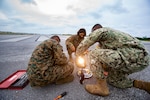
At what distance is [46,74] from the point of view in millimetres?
2152

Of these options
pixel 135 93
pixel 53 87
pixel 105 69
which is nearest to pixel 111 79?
pixel 105 69

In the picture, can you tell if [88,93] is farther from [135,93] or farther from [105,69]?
[135,93]

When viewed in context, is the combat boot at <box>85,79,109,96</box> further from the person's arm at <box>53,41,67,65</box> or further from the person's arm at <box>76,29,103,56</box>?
the person's arm at <box>53,41,67,65</box>

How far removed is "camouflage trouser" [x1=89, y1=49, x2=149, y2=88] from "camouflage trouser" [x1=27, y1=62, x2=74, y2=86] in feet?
2.14

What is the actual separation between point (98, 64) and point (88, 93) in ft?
1.74

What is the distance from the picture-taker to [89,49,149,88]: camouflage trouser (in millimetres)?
1776

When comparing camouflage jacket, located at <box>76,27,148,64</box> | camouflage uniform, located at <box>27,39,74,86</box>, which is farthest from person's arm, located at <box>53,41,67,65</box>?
camouflage jacket, located at <box>76,27,148,64</box>

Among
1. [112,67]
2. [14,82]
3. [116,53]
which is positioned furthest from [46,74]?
[116,53]

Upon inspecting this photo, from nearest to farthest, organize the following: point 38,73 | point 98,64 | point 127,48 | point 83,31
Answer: point 127,48, point 98,64, point 38,73, point 83,31

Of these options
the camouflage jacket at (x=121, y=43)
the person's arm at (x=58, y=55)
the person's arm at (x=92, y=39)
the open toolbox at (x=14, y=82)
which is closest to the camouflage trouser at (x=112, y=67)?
the camouflage jacket at (x=121, y=43)

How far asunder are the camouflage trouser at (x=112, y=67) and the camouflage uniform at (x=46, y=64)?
2.15ft

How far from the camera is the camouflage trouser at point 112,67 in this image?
69.9 inches

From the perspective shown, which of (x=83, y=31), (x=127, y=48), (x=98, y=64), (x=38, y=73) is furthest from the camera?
(x=83, y=31)

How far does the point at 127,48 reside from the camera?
1.82m
